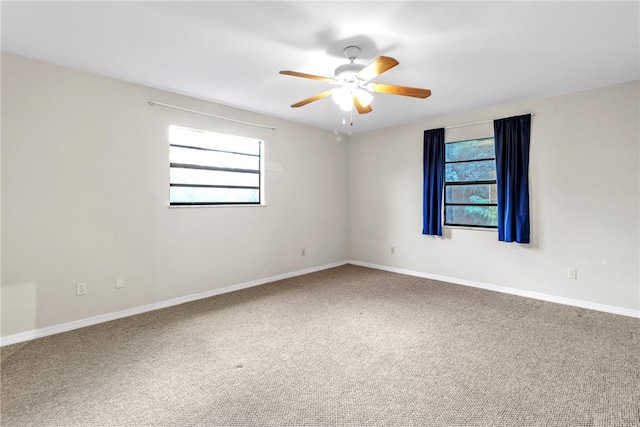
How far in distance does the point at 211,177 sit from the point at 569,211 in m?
4.42

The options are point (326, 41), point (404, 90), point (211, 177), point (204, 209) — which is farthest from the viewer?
point (211, 177)

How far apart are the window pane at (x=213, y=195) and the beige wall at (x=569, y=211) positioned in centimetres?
262

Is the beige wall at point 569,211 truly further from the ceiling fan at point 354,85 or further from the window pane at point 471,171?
the ceiling fan at point 354,85

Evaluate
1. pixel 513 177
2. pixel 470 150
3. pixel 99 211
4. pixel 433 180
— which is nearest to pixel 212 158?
pixel 99 211

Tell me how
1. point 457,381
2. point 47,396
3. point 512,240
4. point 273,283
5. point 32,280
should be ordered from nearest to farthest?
point 47,396 → point 457,381 → point 32,280 → point 512,240 → point 273,283

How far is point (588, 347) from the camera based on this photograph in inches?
104

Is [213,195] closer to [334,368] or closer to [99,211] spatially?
[99,211]

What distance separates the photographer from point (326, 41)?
2.51 meters

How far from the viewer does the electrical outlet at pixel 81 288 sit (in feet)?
10.2

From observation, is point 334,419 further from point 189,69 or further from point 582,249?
point 582,249

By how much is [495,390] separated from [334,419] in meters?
1.08

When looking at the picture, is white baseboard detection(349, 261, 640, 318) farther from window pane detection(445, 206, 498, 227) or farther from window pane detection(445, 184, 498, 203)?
window pane detection(445, 184, 498, 203)

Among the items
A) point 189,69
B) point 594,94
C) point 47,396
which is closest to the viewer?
point 47,396

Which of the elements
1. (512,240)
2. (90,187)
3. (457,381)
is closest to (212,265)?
(90,187)
